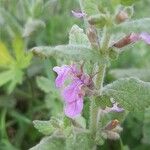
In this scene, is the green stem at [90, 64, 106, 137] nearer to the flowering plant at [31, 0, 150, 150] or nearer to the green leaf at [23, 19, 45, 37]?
the flowering plant at [31, 0, 150, 150]

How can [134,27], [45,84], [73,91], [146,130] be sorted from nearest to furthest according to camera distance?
[134,27] < [73,91] < [146,130] < [45,84]

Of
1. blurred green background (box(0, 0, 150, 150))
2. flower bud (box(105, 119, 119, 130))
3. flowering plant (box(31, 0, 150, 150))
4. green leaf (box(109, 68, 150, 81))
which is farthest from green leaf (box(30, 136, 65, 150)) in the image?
green leaf (box(109, 68, 150, 81))

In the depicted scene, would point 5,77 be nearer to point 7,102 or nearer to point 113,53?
point 7,102

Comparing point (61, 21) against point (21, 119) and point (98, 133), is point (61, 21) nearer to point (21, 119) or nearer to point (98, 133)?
point (21, 119)

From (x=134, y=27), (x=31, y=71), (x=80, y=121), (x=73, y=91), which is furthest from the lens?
(x=31, y=71)

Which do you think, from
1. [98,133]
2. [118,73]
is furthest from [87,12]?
[118,73]

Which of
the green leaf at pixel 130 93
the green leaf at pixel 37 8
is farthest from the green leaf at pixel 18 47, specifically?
the green leaf at pixel 130 93

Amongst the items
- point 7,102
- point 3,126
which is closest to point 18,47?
point 7,102
